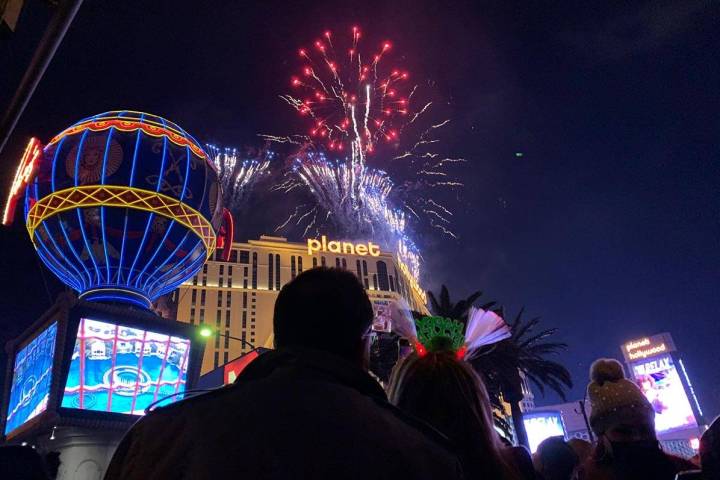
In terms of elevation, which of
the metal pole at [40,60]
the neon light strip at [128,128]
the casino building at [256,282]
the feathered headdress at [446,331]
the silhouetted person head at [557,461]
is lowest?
the silhouetted person head at [557,461]

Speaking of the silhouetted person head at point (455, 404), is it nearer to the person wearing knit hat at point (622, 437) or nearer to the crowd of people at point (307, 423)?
the crowd of people at point (307, 423)

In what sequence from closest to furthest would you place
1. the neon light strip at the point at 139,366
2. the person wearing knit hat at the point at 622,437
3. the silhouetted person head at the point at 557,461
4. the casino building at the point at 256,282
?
the person wearing knit hat at the point at 622,437 < the silhouetted person head at the point at 557,461 < the neon light strip at the point at 139,366 < the casino building at the point at 256,282

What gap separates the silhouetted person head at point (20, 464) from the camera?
292cm

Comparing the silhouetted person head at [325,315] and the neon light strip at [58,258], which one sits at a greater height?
the neon light strip at [58,258]

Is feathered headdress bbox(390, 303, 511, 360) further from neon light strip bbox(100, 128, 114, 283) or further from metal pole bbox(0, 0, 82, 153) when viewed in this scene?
neon light strip bbox(100, 128, 114, 283)

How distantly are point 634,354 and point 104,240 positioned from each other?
49140 mm

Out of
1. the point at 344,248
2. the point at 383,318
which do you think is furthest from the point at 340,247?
→ the point at 383,318

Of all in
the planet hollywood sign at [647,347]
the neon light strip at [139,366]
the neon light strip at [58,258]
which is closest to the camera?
the neon light strip at [139,366]

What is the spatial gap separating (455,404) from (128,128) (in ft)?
59.2

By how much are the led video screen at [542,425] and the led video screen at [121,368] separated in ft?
47.7

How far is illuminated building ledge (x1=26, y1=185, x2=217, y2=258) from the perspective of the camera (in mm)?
16656

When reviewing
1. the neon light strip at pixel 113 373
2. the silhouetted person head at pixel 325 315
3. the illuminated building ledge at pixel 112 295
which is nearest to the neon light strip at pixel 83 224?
the illuminated building ledge at pixel 112 295

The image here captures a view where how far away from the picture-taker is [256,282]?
81.2m

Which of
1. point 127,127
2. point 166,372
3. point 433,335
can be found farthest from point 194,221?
point 433,335
